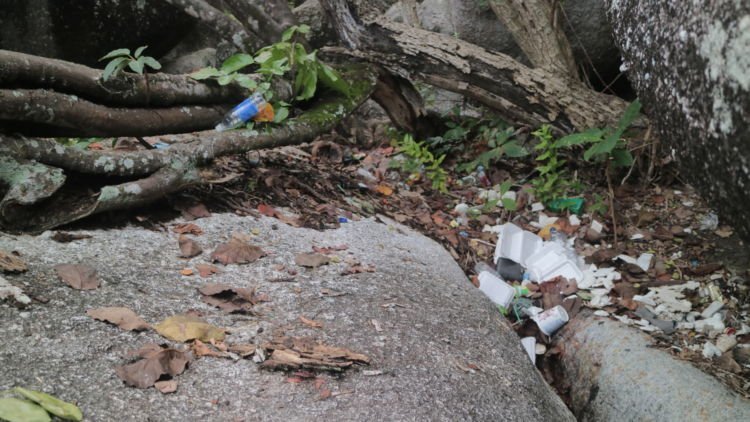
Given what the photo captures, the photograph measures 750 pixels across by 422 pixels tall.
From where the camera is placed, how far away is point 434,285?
305 cm

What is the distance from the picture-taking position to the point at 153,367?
1.83 m

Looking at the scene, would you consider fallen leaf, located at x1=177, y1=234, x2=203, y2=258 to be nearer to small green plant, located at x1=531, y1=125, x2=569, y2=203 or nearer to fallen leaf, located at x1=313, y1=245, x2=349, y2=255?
fallen leaf, located at x1=313, y1=245, x2=349, y2=255

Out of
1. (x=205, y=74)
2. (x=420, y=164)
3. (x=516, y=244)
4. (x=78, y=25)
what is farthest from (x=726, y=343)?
(x=78, y=25)

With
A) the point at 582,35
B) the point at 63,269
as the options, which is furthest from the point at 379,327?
the point at 582,35

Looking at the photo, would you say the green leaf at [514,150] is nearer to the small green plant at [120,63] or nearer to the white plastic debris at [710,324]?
the white plastic debris at [710,324]

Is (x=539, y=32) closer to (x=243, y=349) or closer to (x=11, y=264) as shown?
(x=243, y=349)

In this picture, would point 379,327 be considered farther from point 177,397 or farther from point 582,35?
point 582,35

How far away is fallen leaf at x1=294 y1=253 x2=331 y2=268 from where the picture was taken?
289 centimetres

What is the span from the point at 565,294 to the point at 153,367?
8.20ft

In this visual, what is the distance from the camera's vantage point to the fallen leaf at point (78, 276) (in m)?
2.20

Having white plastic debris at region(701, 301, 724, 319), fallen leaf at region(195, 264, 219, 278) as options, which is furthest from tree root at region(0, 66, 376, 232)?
white plastic debris at region(701, 301, 724, 319)

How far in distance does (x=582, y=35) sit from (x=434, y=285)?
3765mm

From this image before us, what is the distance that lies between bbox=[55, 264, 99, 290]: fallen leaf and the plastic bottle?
146cm

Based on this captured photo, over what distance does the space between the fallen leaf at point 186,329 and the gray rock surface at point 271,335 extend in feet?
0.17
